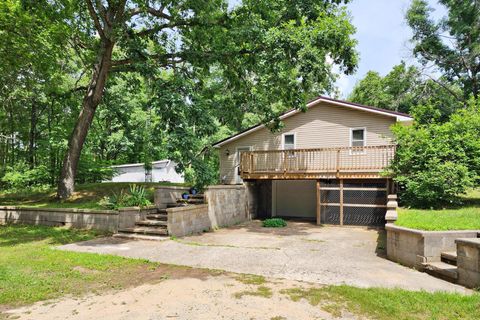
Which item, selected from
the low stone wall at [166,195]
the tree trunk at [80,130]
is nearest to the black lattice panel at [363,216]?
the low stone wall at [166,195]

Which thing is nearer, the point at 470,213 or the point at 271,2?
the point at 470,213

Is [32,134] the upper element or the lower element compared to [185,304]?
upper

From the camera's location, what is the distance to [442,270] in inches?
228

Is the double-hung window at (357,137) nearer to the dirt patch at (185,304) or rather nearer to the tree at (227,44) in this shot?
the tree at (227,44)

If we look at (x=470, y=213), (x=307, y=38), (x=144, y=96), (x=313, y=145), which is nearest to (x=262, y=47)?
(x=307, y=38)

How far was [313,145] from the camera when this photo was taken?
15789 millimetres

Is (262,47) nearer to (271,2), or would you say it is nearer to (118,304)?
(271,2)

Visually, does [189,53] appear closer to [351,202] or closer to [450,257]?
[351,202]

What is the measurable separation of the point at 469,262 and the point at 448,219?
2.57 metres

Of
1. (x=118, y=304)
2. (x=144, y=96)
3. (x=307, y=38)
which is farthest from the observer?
(x=144, y=96)

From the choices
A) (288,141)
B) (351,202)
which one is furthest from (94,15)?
(351,202)

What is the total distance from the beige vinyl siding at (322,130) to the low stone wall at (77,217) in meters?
7.58

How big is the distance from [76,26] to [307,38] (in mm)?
10148

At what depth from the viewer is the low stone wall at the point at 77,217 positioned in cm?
1020
